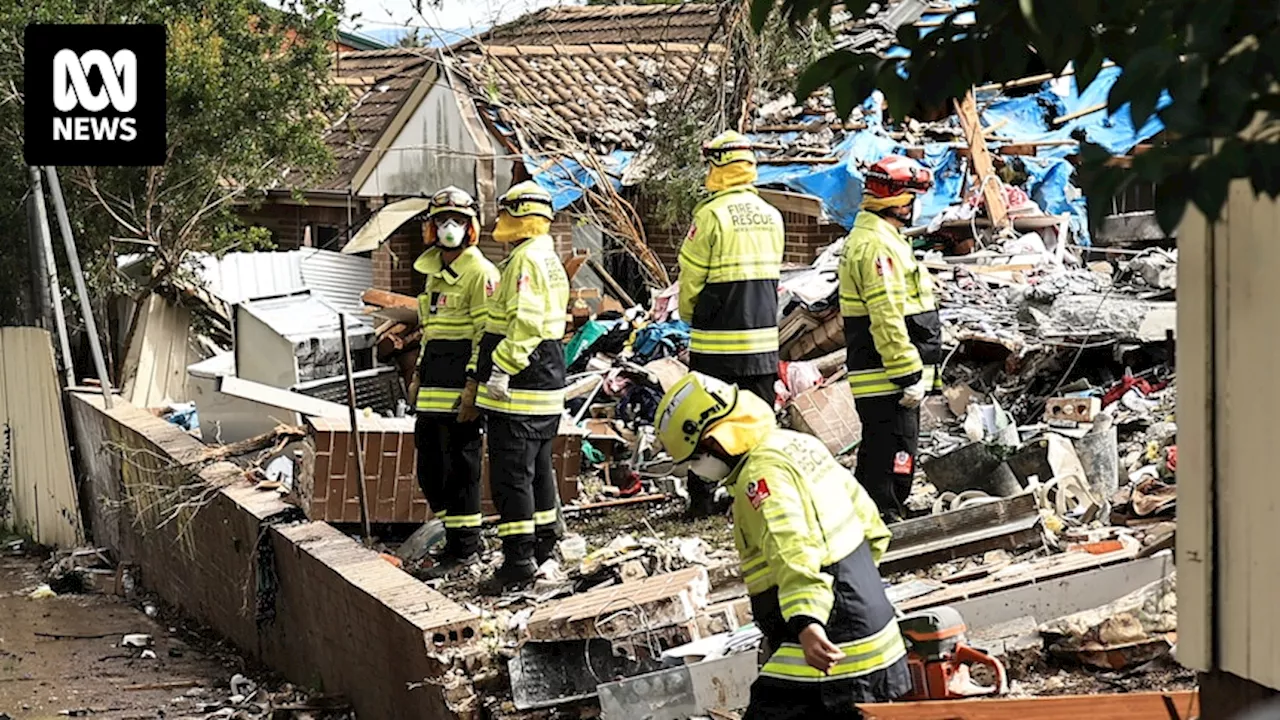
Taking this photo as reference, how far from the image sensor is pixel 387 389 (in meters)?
12.4

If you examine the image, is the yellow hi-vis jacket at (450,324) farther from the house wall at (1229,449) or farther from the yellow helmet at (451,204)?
the house wall at (1229,449)

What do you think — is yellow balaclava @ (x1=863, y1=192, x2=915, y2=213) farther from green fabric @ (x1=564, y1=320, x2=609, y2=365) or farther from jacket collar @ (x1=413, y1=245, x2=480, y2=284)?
green fabric @ (x1=564, y1=320, x2=609, y2=365)

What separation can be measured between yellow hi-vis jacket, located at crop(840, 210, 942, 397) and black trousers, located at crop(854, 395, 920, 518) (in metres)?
0.08

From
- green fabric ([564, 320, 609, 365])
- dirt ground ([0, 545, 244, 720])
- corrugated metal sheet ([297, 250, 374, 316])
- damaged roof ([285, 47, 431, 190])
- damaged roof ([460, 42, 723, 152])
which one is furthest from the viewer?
damaged roof ([285, 47, 431, 190])

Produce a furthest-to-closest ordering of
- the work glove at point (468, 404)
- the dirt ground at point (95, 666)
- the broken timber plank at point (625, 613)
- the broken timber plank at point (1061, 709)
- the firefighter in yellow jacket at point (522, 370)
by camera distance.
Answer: the dirt ground at point (95, 666)
the work glove at point (468, 404)
the firefighter in yellow jacket at point (522, 370)
the broken timber plank at point (625, 613)
the broken timber plank at point (1061, 709)

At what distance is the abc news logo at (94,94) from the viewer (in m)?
12.8

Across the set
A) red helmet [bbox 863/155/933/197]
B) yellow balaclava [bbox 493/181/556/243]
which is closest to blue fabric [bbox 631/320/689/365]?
yellow balaclava [bbox 493/181/556/243]

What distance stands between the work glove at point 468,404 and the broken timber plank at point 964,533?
2213 mm

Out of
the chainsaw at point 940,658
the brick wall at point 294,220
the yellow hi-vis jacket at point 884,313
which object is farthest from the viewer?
the brick wall at point 294,220

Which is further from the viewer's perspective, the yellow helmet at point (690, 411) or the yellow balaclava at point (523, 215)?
the yellow balaclava at point (523, 215)

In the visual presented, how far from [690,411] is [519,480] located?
10.6ft

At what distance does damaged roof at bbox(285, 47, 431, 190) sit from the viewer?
17906mm

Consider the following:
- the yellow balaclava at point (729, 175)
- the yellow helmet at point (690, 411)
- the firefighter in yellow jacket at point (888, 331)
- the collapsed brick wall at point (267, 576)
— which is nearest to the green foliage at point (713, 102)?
the collapsed brick wall at point (267, 576)

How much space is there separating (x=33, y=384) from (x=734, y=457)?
10.3 metres
